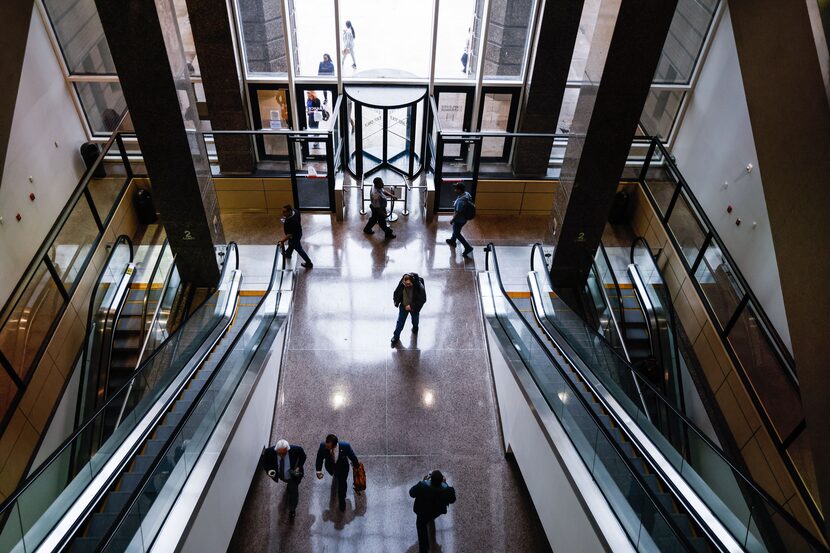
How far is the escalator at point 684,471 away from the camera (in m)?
4.05

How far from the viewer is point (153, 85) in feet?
22.8

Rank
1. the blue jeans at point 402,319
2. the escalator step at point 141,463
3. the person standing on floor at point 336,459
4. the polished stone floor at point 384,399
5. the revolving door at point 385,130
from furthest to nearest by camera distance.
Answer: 1. the revolving door at point 385,130
2. the blue jeans at point 402,319
3. the polished stone floor at point 384,399
4. the person standing on floor at point 336,459
5. the escalator step at point 141,463

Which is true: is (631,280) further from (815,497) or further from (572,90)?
(572,90)

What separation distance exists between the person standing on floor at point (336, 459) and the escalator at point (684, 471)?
7.74 ft

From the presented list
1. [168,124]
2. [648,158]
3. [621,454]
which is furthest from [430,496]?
[648,158]

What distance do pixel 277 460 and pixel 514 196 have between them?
7.37 m

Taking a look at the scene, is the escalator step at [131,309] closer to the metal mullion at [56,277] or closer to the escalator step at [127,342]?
the escalator step at [127,342]

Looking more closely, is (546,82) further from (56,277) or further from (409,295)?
(56,277)

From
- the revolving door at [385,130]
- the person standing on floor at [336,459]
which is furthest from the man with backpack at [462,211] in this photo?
the person standing on floor at [336,459]

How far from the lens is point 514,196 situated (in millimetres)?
11602

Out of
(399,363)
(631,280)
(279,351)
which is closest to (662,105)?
(631,280)

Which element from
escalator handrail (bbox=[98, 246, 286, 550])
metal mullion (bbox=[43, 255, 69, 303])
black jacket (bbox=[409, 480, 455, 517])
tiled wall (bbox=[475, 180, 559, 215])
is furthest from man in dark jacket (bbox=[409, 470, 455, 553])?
tiled wall (bbox=[475, 180, 559, 215])

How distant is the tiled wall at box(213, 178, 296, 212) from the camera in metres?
11.3

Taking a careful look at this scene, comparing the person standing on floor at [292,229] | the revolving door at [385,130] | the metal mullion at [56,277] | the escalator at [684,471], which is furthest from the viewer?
the revolving door at [385,130]
